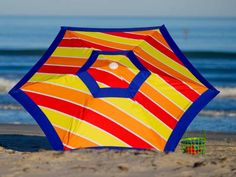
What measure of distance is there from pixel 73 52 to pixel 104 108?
689mm

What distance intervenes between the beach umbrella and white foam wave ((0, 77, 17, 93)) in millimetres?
11960

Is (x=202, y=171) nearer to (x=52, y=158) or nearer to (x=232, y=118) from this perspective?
(x=52, y=158)

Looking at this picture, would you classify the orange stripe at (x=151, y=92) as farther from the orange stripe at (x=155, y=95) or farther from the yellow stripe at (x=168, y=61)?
the yellow stripe at (x=168, y=61)

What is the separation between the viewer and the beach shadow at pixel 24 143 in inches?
362

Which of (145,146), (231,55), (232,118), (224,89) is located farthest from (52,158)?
→ (231,55)

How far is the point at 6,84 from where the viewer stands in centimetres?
2167

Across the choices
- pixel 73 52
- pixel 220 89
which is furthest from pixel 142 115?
pixel 220 89

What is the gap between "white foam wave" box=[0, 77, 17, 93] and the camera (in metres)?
19.9

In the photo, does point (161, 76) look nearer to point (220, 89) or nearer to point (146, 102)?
point (146, 102)

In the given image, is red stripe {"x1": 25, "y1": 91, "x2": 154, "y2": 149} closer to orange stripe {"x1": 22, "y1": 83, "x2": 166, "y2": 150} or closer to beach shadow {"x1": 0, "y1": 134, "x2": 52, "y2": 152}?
orange stripe {"x1": 22, "y1": 83, "x2": 166, "y2": 150}

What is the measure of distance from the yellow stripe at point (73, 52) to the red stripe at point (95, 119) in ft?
1.67

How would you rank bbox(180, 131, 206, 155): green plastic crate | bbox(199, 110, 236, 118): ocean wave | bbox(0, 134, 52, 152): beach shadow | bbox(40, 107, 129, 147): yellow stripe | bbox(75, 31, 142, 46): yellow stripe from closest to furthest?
bbox(40, 107, 129, 147): yellow stripe → bbox(75, 31, 142, 46): yellow stripe → bbox(180, 131, 206, 155): green plastic crate → bbox(0, 134, 52, 152): beach shadow → bbox(199, 110, 236, 118): ocean wave

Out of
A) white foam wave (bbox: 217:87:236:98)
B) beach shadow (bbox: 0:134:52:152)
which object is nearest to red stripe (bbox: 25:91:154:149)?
beach shadow (bbox: 0:134:52:152)

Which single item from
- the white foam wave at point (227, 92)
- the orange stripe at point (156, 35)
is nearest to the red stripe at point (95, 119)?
the orange stripe at point (156, 35)
